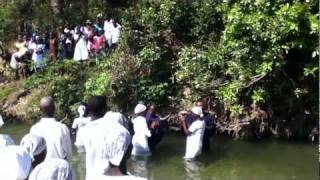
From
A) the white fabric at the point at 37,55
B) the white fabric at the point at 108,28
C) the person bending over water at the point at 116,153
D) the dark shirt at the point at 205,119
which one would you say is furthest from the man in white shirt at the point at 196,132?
the person bending over water at the point at 116,153

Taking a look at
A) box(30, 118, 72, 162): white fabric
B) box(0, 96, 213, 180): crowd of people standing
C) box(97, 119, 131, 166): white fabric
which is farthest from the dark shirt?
box(97, 119, 131, 166): white fabric

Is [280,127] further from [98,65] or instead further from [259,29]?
[98,65]

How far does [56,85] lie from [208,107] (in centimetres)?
468

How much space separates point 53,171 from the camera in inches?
171

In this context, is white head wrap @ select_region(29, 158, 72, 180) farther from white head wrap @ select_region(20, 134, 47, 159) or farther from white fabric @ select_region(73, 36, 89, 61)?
white fabric @ select_region(73, 36, 89, 61)

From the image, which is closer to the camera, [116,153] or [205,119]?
[116,153]

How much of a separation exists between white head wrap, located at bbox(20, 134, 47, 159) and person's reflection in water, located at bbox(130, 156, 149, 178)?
670 centimetres

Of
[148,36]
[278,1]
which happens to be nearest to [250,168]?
[278,1]

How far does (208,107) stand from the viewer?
15391 millimetres

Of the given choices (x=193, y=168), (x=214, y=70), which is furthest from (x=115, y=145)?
(x=214, y=70)

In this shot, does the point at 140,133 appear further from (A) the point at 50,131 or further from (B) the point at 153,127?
(A) the point at 50,131

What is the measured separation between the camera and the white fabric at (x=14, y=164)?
492 centimetres

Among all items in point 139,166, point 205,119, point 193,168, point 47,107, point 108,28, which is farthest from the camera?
point 108,28

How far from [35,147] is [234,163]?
7916 millimetres
